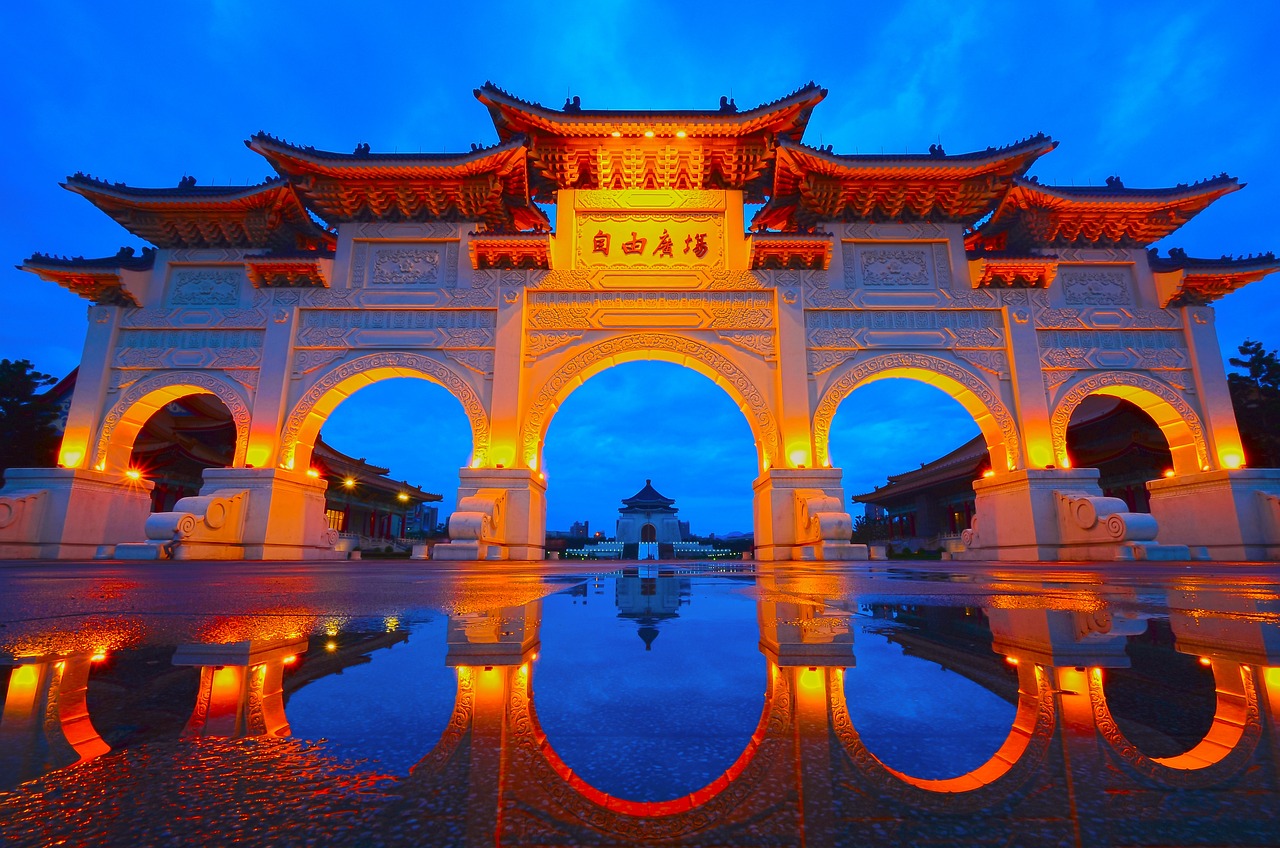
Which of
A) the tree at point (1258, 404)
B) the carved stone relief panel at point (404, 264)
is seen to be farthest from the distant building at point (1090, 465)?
the carved stone relief panel at point (404, 264)

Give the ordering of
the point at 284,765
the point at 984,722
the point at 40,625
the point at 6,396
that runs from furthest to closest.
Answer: the point at 6,396, the point at 40,625, the point at 984,722, the point at 284,765

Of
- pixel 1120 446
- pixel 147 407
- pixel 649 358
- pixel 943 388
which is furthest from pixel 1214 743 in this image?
pixel 1120 446

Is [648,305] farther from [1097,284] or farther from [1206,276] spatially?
[1206,276]

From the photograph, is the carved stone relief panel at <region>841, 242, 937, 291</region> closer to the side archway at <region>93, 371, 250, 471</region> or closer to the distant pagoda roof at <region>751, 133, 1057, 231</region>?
the distant pagoda roof at <region>751, 133, 1057, 231</region>

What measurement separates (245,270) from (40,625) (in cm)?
1193

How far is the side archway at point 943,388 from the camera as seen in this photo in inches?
405

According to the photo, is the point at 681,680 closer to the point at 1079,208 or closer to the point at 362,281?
the point at 362,281

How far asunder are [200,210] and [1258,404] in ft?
73.1

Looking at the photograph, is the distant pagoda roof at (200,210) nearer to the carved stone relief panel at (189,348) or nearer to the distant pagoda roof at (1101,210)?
the carved stone relief panel at (189,348)

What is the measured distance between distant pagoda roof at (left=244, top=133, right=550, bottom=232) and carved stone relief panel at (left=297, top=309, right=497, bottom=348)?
197cm

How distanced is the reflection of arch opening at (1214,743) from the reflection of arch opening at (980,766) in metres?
0.06

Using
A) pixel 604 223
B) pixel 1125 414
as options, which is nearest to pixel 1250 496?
pixel 1125 414

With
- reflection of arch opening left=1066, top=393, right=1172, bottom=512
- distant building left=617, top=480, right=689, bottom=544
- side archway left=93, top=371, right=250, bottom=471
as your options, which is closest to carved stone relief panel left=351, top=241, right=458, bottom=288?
side archway left=93, top=371, right=250, bottom=471

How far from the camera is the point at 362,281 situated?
36.3 feet
